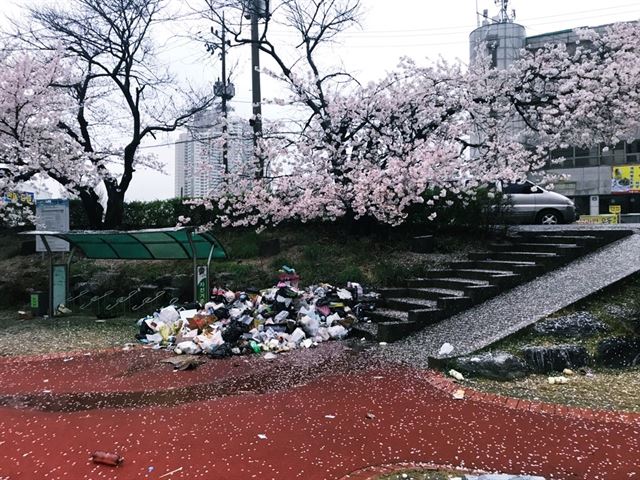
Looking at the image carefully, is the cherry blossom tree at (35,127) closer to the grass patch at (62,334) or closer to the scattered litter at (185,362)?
the grass patch at (62,334)

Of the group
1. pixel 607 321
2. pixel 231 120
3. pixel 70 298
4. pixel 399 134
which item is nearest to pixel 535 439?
pixel 607 321

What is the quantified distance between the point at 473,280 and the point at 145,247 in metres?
6.50

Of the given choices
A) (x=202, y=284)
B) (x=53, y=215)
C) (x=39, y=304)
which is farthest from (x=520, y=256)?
(x=53, y=215)

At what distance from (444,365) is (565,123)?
6.96 meters

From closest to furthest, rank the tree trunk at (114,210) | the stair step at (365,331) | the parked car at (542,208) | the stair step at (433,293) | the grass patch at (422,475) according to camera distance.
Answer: the grass patch at (422,475)
the stair step at (365,331)
the stair step at (433,293)
the parked car at (542,208)
the tree trunk at (114,210)

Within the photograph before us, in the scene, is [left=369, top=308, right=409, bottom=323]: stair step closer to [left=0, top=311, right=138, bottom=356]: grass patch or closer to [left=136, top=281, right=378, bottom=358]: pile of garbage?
[left=136, top=281, right=378, bottom=358]: pile of garbage

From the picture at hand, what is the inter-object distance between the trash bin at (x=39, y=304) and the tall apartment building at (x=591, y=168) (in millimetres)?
32198

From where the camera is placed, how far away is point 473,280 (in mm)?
8812

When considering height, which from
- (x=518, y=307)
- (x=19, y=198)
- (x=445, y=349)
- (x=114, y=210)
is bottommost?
(x=445, y=349)

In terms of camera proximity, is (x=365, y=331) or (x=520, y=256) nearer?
(x=365, y=331)

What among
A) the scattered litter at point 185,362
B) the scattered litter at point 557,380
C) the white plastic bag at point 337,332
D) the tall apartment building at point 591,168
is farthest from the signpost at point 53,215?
the tall apartment building at point 591,168

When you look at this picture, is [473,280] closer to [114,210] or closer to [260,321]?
[260,321]

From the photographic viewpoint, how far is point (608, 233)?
30.7 feet

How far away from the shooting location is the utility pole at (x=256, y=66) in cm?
1075
